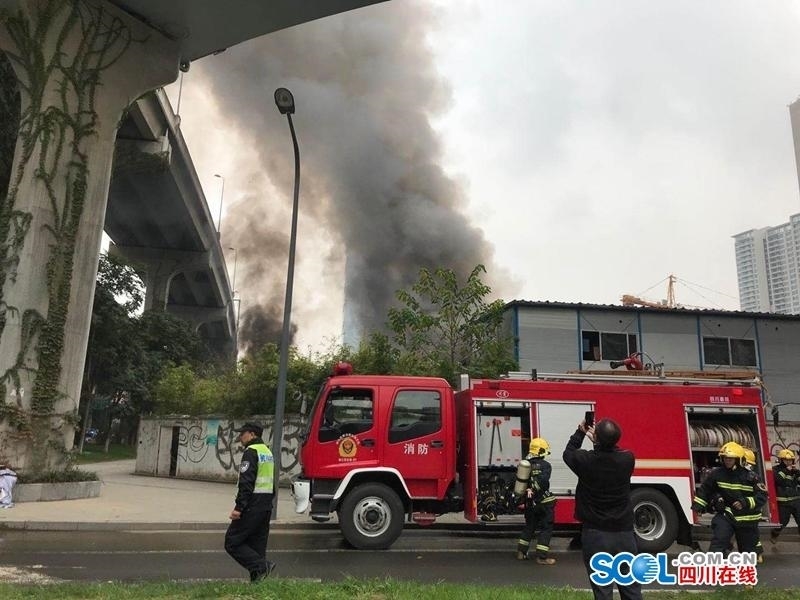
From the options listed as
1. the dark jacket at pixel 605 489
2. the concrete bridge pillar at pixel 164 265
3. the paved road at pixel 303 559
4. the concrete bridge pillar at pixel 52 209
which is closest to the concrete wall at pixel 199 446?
the concrete bridge pillar at pixel 52 209

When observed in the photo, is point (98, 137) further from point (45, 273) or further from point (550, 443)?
point (550, 443)

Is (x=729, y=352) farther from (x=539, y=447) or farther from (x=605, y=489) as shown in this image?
(x=605, y=489)

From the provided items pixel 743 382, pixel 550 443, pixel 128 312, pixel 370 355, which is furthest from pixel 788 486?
pixel 128 312

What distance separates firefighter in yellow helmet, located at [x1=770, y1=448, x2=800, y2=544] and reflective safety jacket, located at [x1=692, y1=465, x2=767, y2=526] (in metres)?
3.56

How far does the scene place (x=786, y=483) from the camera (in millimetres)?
8977

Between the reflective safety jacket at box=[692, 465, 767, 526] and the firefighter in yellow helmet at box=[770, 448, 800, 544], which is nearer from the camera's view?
the reflective safety jacket at box=[692, 465, 767, 526]

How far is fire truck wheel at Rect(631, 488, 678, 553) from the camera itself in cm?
811

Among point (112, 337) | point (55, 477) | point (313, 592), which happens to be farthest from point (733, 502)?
point (112, 337)

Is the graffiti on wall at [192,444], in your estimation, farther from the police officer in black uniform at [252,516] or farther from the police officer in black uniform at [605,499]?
the police officer in black uniform at [605,499]

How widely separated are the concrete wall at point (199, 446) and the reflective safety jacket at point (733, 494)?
11.1 meters

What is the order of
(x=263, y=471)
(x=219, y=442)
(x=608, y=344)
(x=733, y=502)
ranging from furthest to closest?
1. (x=608, y=344)
2. (x=219, y=442)
3. (x=733, y=502)
4. (x=263, y=471)

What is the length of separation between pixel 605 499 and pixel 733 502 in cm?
267

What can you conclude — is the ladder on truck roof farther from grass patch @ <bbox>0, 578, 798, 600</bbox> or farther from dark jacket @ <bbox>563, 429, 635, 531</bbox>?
dark jacket @ <bbox>563, 429, 635, 531</bbox>

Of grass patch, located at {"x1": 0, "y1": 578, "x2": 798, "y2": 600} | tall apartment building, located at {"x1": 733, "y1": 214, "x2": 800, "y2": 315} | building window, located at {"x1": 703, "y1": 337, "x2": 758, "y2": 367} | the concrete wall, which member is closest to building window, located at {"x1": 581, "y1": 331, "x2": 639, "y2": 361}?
building window, located at {"x1": 703, "y1": 337, "x2": 758, "y2": 367}
